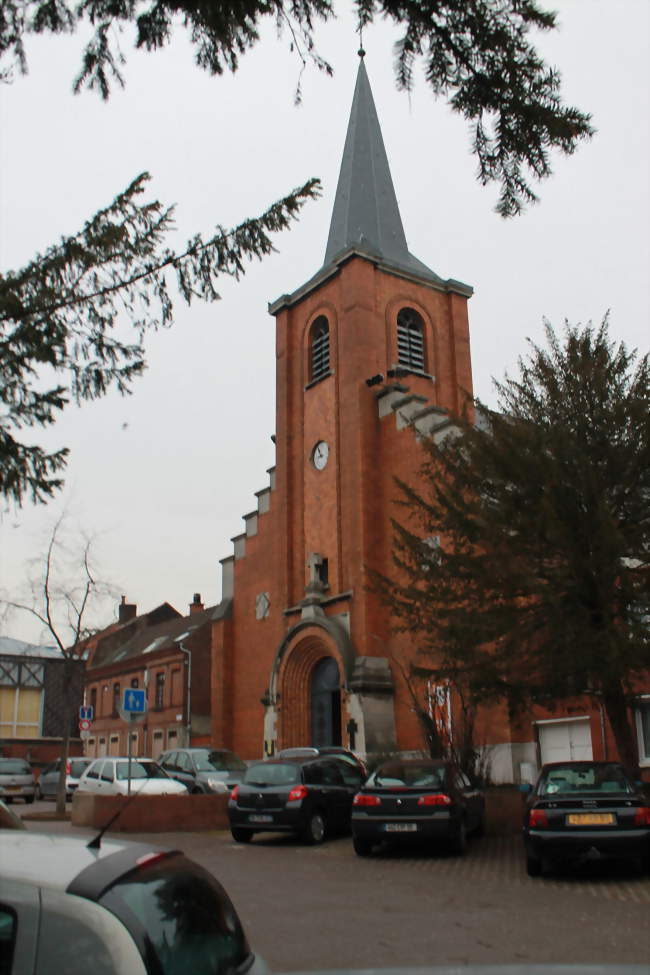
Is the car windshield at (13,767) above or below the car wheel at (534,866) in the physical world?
above

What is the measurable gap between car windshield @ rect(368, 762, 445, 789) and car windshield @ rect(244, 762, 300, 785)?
2176mm

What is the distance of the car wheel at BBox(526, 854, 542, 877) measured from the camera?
1115 cm

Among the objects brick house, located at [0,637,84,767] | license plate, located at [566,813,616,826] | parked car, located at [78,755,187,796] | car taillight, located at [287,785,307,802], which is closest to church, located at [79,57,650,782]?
parked car, located at [78,755,187,796]

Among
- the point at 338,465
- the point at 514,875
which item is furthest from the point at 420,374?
the point at 514,875

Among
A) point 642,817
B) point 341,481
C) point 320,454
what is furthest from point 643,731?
point 320,454

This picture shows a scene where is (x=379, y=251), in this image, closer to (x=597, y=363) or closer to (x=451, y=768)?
(x=597, y=363)

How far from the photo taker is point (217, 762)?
77.2 feet

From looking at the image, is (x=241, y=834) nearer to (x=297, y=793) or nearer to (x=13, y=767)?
(x=297, y=793)

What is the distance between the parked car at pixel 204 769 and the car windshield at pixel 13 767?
9256 millimetres

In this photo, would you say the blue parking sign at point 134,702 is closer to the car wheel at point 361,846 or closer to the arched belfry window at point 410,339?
the car wheel at point 361,846

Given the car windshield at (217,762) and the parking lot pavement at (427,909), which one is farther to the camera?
the car windshield at (217,762)

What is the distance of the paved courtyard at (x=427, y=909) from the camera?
23.4 feet

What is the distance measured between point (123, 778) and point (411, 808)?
36.3 ft

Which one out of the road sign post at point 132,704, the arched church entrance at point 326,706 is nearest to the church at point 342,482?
the arched church entrance at point 326,706
